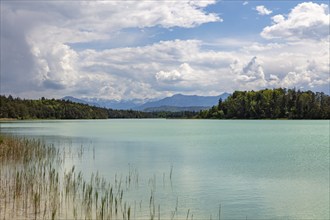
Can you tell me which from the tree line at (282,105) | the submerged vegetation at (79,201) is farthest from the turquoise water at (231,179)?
the tree line at (282,105)

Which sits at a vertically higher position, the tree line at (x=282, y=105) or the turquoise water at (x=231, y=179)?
the tree line at (x=282, y=105)

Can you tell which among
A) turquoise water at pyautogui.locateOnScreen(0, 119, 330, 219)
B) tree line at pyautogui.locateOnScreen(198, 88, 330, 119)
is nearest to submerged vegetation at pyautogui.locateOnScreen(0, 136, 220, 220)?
turquoise water at pyautogui.locateOnScreen(0, 119, 330, 219)

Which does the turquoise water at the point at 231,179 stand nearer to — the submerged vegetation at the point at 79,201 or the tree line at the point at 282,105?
the submerged vegetation at the point at 79,201

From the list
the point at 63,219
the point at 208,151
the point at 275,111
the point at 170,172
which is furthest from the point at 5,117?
the point at 63,219

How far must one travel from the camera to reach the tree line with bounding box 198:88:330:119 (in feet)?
575

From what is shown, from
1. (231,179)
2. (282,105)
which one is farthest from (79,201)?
(282,105)

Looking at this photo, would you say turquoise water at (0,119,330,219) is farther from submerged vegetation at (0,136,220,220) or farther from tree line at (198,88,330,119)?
tree line at (198,88,330,119)

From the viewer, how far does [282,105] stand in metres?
184

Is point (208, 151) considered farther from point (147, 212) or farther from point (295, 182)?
point (147, 212)

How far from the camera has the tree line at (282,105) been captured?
175 metres

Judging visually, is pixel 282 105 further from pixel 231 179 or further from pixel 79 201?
pixel 79 201

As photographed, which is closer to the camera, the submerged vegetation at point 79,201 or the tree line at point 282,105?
the submerged vegetation at point 79,201

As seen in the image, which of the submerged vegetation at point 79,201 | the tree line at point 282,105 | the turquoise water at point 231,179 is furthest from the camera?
the tree line at point 282,105

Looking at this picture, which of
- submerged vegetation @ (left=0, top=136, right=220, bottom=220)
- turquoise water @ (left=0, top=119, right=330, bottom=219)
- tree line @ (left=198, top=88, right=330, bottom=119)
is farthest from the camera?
tree line @ (left=198, top=88, right=330, bottom=119)
